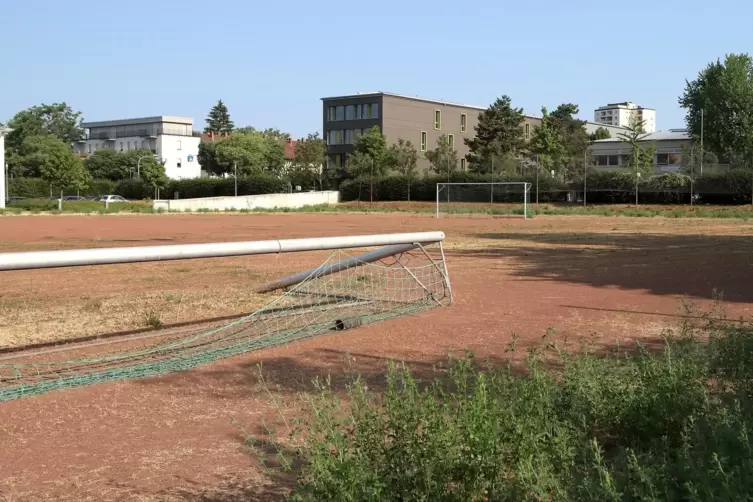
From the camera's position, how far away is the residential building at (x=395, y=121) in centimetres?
8819

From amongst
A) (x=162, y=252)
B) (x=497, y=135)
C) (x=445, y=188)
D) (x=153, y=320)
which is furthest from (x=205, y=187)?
(x=162, y=252)

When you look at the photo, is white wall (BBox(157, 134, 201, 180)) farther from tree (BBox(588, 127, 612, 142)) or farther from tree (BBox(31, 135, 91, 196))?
tree (BBox(588, 127, 612, 142))

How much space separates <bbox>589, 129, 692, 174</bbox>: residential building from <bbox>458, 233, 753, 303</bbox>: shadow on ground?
193 ft

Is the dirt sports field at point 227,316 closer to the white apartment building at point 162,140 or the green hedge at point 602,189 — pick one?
the green hedge at point 602,189

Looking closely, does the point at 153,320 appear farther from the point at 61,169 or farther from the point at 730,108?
the point at 730,108

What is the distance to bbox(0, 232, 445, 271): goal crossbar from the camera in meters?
6.71

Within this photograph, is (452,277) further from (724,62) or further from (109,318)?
(724,62)

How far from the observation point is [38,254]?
6871 mm

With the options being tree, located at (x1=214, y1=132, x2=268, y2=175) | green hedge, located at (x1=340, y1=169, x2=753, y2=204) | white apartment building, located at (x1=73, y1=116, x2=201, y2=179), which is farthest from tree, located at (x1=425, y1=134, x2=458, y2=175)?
white apartment building, located at (x1=73, y1=116, x2=201, y2=179)

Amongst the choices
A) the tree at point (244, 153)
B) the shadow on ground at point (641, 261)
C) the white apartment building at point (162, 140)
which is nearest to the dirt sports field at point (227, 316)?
the shadow on ground at point (641, 261)

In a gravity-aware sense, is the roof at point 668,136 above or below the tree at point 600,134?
below

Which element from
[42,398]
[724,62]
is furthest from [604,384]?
[724,62]

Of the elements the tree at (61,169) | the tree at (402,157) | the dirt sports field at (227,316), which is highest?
the tree at (402,157)

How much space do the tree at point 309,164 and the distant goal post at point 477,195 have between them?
64.3 ft
